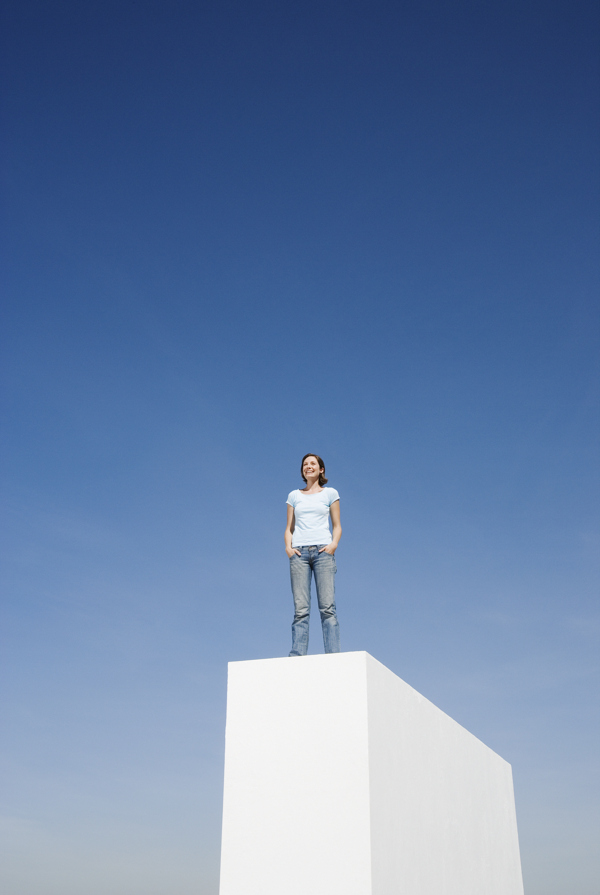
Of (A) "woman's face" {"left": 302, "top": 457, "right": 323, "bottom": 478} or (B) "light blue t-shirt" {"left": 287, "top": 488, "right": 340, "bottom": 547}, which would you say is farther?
(A) "woman's face" {"left": 302, "top": 457, "right": 323, "bottom": 478}

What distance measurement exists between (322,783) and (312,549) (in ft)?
6.21

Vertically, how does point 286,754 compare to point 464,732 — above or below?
below

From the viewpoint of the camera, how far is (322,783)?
453 centimetres

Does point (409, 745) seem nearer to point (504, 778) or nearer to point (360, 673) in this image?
point (360, 673)

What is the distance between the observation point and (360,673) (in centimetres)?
465

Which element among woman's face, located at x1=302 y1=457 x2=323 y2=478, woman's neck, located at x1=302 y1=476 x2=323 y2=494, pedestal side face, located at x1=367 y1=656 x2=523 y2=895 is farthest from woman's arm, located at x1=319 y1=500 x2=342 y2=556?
pedestal side face, located at x1=367 y1=656 x2=523 y2=895

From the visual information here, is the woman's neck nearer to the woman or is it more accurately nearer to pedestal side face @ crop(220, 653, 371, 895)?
the woman

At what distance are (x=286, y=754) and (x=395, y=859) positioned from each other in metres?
1.00

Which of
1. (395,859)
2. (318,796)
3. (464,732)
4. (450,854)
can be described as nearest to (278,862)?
(318,796)

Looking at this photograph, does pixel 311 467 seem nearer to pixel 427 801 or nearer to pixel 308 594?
pixel 308 594

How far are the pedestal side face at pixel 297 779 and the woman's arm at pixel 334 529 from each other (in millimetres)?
1272

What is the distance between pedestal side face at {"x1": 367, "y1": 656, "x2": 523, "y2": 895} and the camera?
470 centimetres

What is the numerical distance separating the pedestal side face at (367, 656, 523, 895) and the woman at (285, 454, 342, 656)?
2.51 feet

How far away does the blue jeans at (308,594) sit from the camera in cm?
567
